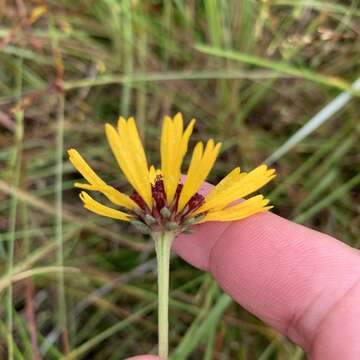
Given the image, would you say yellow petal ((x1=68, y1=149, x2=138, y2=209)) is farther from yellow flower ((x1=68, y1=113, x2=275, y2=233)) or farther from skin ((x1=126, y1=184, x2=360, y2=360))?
skin ((x1=126, y1=184, x2=360, y2=360))

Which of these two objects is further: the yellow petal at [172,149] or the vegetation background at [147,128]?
the vegetation background at [147,128]

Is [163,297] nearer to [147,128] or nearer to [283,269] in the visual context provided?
[283,269]

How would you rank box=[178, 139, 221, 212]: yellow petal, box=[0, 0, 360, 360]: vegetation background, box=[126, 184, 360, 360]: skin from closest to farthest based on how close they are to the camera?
box=[178, 139, 221, 212]: yellow petal → box=[126, 184, 360, 360]: skin → box=[0, 0, 360, 360]: vegetation background

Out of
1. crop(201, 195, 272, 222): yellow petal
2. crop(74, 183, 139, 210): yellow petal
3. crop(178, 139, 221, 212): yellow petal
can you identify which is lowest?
crop(201, 195, 272, 222): yellow petal

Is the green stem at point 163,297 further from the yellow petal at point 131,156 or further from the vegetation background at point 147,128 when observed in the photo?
the vegetation background at point 147,128

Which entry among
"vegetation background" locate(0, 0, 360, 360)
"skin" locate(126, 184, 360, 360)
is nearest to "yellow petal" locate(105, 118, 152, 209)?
"skin" locate(126, 184, 360, 360)

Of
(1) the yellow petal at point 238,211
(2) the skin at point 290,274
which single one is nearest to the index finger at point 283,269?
(2) the skin at point 290,274
